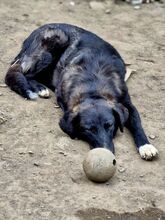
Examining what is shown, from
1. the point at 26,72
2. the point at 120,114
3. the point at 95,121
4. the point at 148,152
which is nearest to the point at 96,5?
the point at 26,72

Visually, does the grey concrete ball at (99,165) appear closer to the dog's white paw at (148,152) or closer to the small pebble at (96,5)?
the dog's white paw at (148,152)

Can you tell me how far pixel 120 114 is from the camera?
22.3ft

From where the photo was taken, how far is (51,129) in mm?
6816

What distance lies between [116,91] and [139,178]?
4.98ft

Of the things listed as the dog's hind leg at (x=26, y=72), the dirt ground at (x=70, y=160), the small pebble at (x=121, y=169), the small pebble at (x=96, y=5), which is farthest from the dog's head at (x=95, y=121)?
the small pebble at (x=96, y=5)

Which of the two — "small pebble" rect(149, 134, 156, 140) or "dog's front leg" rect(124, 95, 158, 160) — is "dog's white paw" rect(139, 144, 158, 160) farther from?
"small pebble" rect(149, 134, 156, 140)

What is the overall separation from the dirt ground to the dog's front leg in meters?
0.08

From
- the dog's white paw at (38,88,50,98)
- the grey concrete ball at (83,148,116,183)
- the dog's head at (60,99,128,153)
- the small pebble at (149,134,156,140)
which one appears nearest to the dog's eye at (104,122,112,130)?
the dog's head at (60,99,128,153)

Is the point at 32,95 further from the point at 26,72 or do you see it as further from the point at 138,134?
the point at 138,134

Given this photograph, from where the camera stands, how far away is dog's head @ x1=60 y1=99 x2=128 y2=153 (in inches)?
255

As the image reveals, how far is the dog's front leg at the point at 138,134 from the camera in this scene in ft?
21.0

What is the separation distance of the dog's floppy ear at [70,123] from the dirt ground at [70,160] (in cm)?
7

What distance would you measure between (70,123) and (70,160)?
639mm

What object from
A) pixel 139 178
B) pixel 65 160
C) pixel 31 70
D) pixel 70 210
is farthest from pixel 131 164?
pixel 31 70
